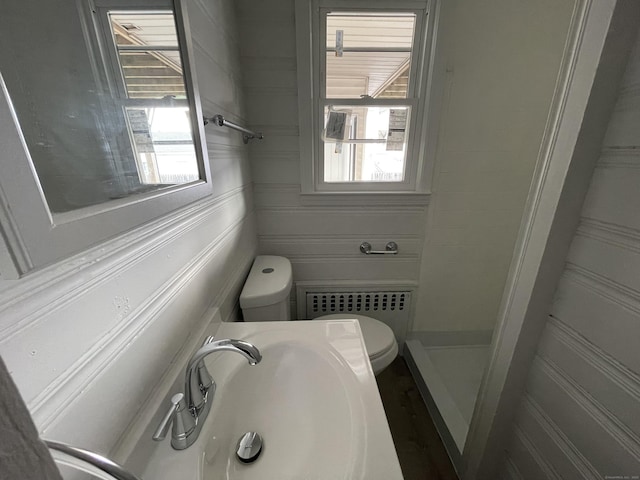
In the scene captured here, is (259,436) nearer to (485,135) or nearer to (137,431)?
(137,431)

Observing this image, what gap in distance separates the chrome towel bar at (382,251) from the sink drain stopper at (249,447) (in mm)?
1076

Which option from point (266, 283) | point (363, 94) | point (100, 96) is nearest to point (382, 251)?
point (266, 283)

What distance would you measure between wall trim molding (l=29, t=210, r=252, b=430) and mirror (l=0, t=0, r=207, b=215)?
17cm

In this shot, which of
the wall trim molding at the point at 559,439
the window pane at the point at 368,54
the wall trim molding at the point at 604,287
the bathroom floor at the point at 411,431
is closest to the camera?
the wall trim molding at the point at 604,287

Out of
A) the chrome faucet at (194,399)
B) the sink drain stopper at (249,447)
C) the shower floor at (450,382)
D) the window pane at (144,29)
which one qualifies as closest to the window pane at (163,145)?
the window pane at (144,29)

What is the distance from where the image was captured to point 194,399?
1.75 feet

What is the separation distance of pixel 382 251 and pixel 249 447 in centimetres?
116

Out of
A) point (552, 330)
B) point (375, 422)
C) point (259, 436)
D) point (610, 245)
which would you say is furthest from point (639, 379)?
point (259, 436)

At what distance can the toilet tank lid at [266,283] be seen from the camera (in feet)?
3.28

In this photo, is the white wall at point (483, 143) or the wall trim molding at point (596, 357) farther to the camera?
the white wall at point (483, 143)

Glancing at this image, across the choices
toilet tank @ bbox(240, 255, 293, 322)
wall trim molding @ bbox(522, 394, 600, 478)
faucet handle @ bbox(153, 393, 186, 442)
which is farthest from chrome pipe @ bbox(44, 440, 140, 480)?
wall trim molding @ bbox(522, 394, 600, 478)

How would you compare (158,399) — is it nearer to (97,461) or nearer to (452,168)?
(97,461)

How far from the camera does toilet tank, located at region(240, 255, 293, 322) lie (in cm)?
100

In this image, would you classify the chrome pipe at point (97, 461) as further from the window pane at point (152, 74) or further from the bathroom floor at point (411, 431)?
the bathroom floor at point (411, 431)
